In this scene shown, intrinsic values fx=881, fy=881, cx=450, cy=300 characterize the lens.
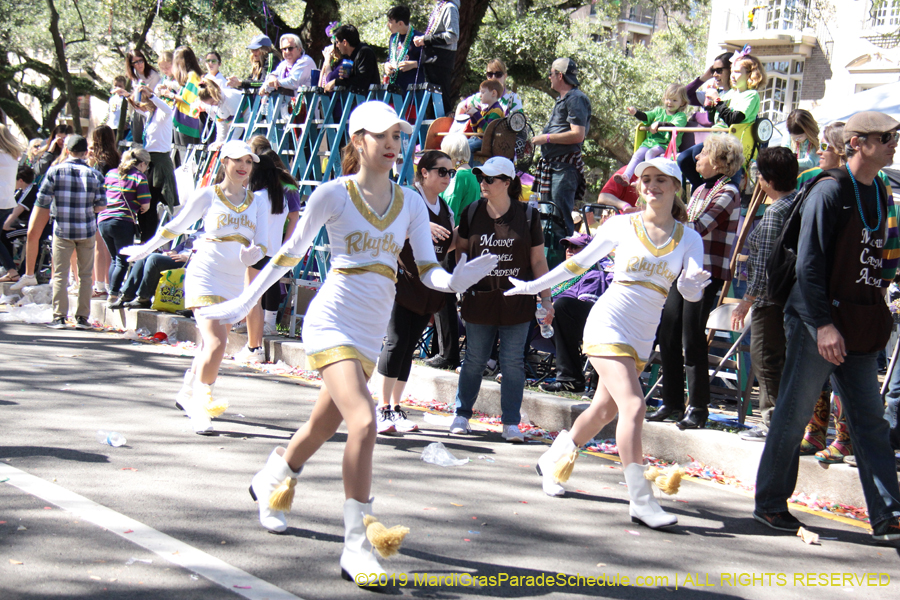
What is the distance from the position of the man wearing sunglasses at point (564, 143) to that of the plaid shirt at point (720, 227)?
2.77 m

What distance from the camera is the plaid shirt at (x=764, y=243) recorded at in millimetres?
6066

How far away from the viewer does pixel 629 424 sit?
479 cm

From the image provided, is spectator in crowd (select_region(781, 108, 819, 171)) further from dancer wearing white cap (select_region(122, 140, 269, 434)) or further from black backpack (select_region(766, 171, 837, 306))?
dancer wearing white cap (select_region(122, 140, 269, 434))

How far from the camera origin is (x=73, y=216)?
1063 centimetres

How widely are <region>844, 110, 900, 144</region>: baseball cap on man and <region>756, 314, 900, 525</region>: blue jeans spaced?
1038 mm

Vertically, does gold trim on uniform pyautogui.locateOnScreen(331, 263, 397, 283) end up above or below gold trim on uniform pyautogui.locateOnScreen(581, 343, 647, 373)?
above

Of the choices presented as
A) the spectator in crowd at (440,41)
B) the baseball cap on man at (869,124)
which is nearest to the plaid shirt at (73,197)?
the spectator in crowd at (440,41)

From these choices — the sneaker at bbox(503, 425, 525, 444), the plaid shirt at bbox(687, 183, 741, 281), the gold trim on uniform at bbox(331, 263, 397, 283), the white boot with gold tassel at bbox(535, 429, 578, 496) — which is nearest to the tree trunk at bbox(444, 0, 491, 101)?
the plaid shirt at bbox(687, 183, 741, 281)

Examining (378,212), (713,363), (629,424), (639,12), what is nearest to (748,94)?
(713,363)

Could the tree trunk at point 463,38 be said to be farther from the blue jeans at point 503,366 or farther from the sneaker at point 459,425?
the sneaker at point 459,425

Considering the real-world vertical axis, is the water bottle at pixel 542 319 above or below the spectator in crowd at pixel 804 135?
below

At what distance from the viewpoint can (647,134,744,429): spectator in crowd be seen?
6.41 m

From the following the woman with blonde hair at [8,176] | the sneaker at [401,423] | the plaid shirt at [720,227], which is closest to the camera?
the plaid shirt at [720,227]

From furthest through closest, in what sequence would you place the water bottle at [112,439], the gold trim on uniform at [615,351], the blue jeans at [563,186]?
the blue jeans at [563,186], the water bottle at [112,439], the gold trim on uniform at [615,351]
